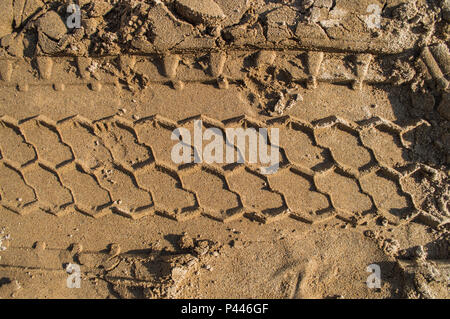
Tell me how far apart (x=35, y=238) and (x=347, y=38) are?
2.01 metres

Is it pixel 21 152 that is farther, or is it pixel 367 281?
pixel 21 152

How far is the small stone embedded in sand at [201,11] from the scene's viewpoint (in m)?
1.79

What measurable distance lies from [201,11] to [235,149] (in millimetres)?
753

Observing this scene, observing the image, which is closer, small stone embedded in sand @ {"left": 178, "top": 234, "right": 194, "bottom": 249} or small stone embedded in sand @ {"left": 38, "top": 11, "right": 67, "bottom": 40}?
small stone embedded in sand @ {"left": 178, "top": 234, "right": 194, "bottom": 249}

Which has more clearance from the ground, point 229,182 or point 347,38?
point 347,38

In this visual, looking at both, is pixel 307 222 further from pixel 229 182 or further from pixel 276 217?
pixel 229 182

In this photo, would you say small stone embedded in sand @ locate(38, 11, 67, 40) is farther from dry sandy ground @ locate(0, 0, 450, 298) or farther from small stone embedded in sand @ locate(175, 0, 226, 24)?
small stone embedded in sand @ locate(175, 0, 226, 24)

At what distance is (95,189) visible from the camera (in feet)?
6.09

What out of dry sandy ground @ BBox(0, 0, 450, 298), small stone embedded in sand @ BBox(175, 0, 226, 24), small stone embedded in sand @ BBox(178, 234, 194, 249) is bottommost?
small stone embedded in sand @ BBox(178, 234, 194, 249)

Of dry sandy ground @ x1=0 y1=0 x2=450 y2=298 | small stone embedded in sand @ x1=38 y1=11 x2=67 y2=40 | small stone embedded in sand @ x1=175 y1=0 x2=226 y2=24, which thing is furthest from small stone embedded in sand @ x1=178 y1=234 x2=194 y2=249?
small stone embedded in sand @ x1=38 y1=11 x2=67 y2=40

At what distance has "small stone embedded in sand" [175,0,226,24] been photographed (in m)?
1.79

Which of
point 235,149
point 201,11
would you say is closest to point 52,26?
point 201,11

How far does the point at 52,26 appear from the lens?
1900 mm

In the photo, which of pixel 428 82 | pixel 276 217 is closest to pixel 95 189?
pixel 276 217
